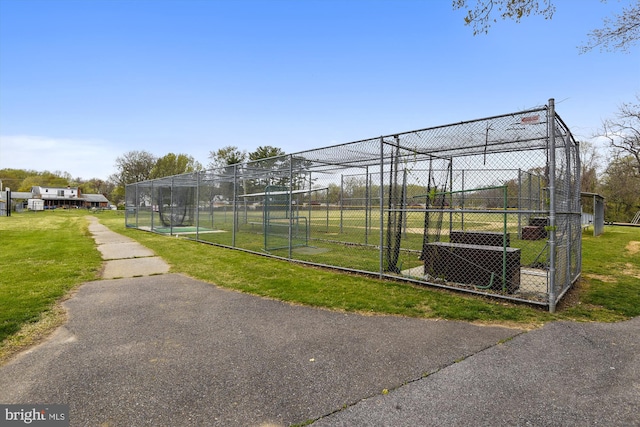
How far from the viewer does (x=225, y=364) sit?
272 cm

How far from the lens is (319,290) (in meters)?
5.13

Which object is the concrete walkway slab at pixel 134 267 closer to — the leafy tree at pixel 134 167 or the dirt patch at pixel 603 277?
the dirt patch at pixel 603 277

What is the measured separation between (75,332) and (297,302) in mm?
2549

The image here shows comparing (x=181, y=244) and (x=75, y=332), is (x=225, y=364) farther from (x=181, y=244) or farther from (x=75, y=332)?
(x=181, y=244)

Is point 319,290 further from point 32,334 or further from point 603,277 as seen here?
point 603,277

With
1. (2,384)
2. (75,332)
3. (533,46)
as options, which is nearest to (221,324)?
(75,332)

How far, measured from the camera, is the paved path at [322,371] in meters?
2.04

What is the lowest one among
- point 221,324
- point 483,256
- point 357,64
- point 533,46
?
point 221,324

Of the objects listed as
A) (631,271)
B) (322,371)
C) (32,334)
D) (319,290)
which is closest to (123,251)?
(32,334)

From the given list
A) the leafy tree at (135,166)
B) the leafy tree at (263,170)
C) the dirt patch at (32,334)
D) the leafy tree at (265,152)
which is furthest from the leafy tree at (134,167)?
the dirt patch at (32,334)

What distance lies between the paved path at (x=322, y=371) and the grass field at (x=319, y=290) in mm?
395

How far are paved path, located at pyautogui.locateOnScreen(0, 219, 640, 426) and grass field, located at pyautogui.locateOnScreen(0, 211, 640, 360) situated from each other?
395mm

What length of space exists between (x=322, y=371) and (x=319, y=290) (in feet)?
8.34

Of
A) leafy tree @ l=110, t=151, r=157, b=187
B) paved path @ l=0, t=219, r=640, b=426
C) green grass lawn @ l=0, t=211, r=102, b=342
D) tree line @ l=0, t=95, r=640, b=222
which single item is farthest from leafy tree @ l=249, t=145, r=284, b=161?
paved path @ l=0, t=219, r=640, b=426
